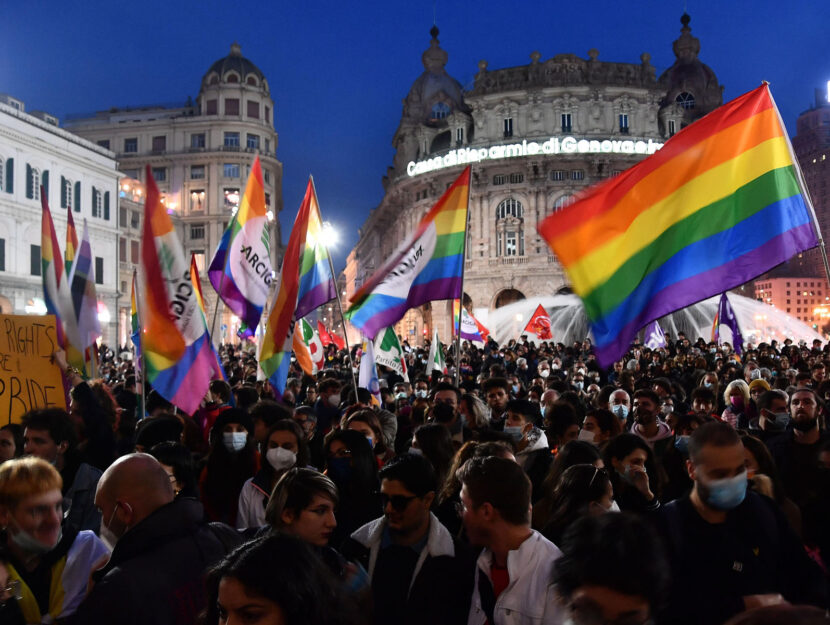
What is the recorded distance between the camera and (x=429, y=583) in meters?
3.26

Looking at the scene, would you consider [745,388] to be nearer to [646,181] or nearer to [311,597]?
[646,181]

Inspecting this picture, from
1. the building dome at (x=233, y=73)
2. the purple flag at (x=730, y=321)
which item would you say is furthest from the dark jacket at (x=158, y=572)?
the building dome at (x=233, y=73)

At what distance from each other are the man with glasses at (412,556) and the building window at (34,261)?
4195 centimetres

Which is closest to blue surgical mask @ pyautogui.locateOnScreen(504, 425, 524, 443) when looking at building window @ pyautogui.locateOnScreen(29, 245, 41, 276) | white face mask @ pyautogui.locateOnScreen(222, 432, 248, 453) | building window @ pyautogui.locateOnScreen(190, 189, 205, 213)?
white face mask @ pyautogui.locateOnScreen(222, 432, 248, 453)

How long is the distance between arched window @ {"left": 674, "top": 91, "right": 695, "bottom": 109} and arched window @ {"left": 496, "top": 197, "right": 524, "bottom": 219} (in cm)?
1775

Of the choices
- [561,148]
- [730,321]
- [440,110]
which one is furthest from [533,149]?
[730,321]

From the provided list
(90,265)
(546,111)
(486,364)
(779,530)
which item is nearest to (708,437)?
(779,530)

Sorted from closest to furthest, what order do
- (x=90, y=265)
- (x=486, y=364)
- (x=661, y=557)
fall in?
(x=661, y=557) → (x=90, y=265) → (x=486, y=364)

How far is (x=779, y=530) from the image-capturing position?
333 centimetres

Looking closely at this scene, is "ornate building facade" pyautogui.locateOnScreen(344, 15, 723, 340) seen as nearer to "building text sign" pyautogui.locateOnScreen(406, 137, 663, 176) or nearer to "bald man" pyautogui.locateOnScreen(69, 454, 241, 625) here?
"building text sign" pyautogui.locateOnScreen(406, 137, 663, 176)

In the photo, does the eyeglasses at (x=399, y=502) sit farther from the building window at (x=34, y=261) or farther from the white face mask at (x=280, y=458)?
the building window at (x=34, y=261)

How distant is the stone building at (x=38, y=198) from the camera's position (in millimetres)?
38688

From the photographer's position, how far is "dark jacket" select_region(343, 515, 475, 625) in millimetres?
3191

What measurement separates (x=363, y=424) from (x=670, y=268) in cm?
263
